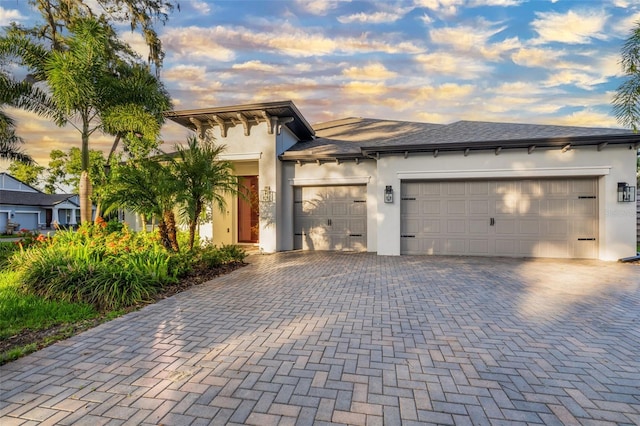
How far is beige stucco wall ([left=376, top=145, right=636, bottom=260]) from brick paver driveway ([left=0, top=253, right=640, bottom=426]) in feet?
13.5

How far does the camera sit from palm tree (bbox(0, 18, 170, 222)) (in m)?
8.97

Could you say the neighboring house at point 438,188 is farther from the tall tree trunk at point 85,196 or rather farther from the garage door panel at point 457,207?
the tall tree trunk at point 85,196

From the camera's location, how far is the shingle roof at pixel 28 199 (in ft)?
89.7

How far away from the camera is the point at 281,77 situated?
506 inches

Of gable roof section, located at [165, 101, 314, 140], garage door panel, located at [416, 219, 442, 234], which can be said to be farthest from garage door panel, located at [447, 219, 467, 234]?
gable roof section, located at [165, 101, 314, 140]

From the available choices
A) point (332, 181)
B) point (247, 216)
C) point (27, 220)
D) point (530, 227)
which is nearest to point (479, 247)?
point (530, 227)

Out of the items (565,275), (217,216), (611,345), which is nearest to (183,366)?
(611,345)

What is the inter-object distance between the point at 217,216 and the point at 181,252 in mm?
4443

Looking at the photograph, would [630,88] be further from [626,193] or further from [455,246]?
[455,246]

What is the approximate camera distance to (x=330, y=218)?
10.7 metres

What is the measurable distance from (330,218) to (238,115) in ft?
15.7

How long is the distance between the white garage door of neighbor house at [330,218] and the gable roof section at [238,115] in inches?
104

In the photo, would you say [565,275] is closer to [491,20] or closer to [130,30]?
[491,20]

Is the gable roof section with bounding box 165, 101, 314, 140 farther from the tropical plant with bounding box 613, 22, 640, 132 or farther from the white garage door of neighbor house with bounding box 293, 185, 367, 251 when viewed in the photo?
the tropical plant with bounding box 613, 22, 640, 132
